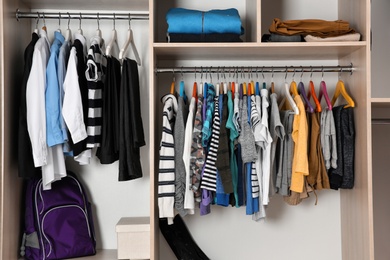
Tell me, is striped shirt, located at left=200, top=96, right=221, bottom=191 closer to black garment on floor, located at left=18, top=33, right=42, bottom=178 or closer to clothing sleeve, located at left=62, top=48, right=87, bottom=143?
clothing sleeve, located at left=62, top=48, right=87, bottom=143

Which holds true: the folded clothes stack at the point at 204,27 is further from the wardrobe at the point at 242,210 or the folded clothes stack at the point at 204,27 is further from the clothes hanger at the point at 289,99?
the clothes hanger at the point at 289,99

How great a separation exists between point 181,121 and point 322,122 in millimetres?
742

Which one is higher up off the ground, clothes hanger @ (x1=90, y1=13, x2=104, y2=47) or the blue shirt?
clothes hanger @ (x1=90, y1=13, x2=104, y2=47)

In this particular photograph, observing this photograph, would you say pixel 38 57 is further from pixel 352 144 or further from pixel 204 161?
pixel 352 144

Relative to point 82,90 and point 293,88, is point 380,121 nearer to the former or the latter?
point 293,88

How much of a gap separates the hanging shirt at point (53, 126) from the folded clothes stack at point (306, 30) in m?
1.12

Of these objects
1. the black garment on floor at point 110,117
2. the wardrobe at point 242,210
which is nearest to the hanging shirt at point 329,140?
the wardrobe at point 242,210

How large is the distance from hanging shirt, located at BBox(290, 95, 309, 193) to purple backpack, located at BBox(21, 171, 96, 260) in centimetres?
115

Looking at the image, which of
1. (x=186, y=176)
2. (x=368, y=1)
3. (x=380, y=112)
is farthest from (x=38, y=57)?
(x=380, y=112)

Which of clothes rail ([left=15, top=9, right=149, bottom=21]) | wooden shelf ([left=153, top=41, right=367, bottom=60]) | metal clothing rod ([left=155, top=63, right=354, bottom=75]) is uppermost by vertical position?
clothes rail ([left=15, top=9, right=149, bottom=21])

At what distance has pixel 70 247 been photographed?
2549mm

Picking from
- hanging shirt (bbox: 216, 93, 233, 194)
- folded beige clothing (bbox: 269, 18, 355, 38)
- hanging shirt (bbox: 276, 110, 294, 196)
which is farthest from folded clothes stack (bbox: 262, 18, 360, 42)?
hanging shirt (bbox: 216, 93, 233, 194)

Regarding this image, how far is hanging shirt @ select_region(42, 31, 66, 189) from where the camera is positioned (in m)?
2.33

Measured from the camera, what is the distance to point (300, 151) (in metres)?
2.42
